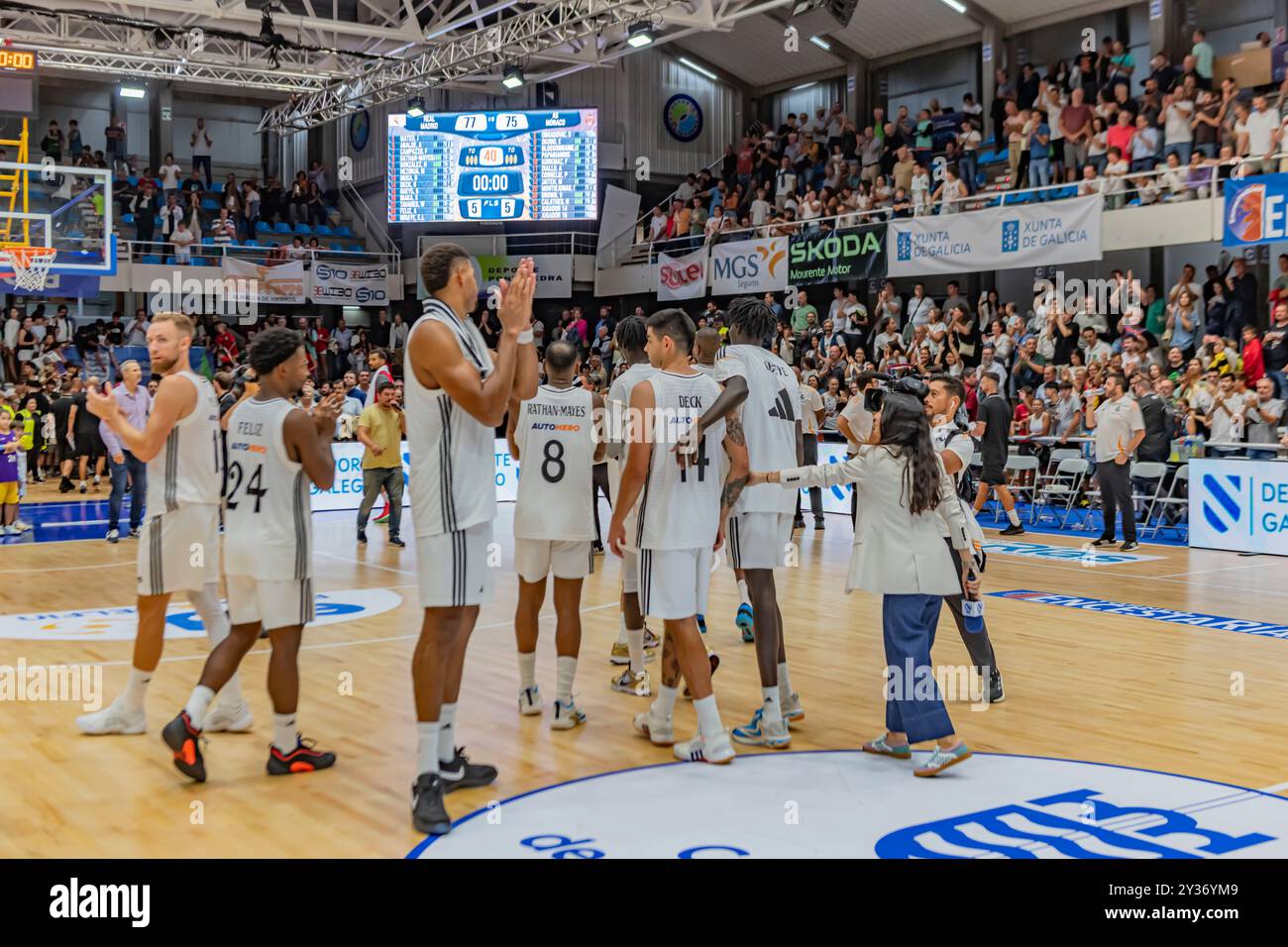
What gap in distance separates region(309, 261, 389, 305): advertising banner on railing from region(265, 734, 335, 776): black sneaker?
23.0 meters

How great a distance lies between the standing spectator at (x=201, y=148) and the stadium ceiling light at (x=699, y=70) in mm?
11437

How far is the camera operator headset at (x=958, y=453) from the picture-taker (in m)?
5.89

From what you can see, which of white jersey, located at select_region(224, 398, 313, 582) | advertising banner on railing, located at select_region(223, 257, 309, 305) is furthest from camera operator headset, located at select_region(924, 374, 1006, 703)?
advertising banner on railing, located at select_region(223, 257, 309, 305)

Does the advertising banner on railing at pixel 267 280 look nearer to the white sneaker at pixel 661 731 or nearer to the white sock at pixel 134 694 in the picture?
the white sock at pixel 134 694

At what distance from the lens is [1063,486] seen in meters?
15.4

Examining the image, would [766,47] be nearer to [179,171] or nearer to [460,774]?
[179,171]

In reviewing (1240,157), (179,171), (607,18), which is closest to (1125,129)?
(1240,157)

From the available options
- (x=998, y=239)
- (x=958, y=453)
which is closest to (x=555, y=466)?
(x=958, y=453)

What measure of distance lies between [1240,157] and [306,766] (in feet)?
49.5

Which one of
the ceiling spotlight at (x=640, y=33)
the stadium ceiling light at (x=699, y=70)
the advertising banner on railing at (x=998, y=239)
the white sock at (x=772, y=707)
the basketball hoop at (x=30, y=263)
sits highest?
the stadium ceiling light at (x=699, y=70)

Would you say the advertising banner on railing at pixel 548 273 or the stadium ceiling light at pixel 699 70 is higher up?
the stadium ceiling light at pixel 699 70

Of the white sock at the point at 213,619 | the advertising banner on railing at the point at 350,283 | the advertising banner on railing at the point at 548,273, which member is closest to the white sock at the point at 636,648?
the white sock at the point at 213,619

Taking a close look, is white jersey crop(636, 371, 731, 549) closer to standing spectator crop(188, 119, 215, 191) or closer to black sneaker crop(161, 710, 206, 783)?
black sneaker crop(161, 710, 206, 783)

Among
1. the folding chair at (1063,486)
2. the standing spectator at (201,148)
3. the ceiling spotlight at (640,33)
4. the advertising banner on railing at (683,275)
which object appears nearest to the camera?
the folding chair at (1063,486)
